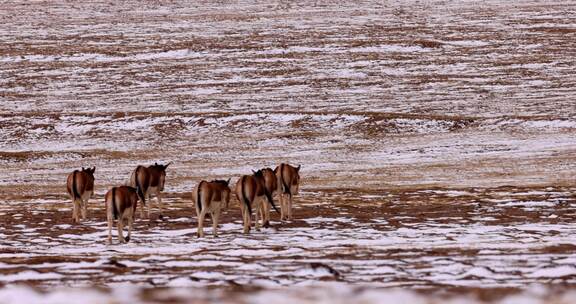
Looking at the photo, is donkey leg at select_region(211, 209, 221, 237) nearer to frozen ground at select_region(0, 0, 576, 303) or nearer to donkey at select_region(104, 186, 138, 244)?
frozen ground at select_region(0, 0, 576, 303)

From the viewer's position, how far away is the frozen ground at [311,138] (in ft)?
36.3

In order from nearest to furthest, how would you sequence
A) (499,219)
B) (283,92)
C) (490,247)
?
(490,247)
(499,219)
(283,92)

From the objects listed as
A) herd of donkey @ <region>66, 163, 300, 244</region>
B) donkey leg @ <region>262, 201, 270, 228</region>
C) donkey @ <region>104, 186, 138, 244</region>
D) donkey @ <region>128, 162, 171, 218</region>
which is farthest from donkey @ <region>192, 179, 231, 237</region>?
donkey @ <region>128, 162, 171, 218</region>

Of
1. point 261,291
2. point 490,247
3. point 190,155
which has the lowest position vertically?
point 190,155

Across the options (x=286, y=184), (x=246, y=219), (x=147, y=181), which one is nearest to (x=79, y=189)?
(x=147, y=181)

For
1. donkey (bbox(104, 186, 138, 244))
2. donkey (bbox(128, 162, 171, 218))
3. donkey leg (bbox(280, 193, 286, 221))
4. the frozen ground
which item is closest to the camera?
the frozen ground

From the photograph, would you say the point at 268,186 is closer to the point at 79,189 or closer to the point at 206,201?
the point at 206,201

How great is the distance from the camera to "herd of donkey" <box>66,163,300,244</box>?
15375 mm

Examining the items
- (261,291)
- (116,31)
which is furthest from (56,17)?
(261,291)

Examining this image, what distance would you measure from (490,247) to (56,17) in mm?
89447

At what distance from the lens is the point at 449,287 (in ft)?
30.1

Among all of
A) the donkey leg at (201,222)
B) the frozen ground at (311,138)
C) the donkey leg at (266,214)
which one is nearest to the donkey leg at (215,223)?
the donkey leg at (201,222)

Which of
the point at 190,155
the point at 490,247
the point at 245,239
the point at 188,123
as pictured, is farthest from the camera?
the point at 188,123

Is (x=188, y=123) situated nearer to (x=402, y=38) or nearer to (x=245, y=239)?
(x=245, y=239)
